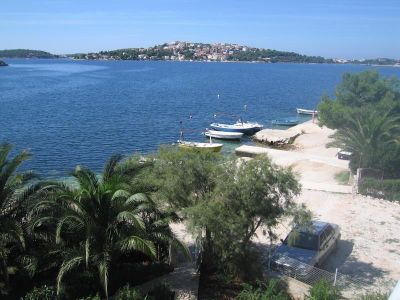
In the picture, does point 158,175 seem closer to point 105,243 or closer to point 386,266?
point 105,243

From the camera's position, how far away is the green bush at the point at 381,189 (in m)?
23.9

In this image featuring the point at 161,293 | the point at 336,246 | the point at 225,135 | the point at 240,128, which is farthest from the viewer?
the point at 240,128

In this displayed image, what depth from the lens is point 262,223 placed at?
13.3 meters

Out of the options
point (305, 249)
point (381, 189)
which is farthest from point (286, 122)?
point (305, 249)

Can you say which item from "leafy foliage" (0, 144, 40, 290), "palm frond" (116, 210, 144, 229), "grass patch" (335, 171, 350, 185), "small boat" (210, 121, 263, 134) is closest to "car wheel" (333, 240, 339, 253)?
"palm frond" (116, 210, 144, 229)

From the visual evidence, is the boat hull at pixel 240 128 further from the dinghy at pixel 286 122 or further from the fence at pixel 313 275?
the fence at pixel 313 275

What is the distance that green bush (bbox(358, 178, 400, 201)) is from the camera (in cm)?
2388

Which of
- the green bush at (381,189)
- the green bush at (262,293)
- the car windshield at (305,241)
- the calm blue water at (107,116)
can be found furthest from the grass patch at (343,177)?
A: the calm blue water at (107,116)

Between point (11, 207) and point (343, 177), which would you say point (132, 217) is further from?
point (343, 177)

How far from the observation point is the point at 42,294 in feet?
38.1

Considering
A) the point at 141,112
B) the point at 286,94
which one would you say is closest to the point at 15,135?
the point at 141,112

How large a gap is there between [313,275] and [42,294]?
7992mm

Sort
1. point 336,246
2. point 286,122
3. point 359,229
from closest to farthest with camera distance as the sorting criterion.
→ point 336,246
point 359,229
point 286,122

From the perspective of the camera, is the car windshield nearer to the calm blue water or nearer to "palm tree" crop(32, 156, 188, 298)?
"palm tree" crop(32, 156, 188, 298)
